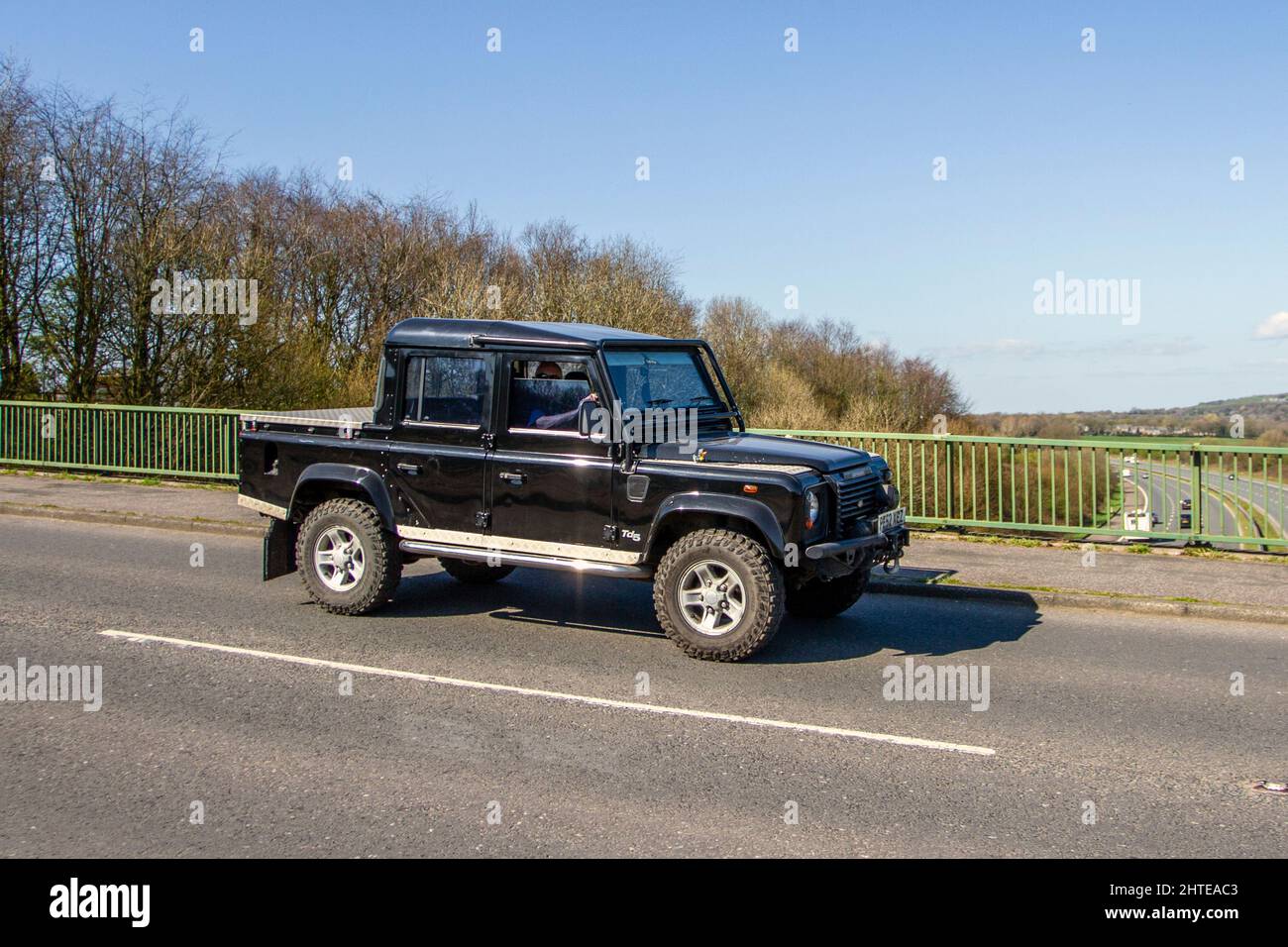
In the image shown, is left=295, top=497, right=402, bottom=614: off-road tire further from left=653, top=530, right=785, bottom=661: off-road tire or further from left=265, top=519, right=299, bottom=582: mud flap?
left=653, top=530, right=785, bottom=661: off-road tire

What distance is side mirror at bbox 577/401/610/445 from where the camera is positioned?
25.6ft

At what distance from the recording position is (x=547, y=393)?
8141 mm

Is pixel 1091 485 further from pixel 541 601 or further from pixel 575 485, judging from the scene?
pixel 575 485

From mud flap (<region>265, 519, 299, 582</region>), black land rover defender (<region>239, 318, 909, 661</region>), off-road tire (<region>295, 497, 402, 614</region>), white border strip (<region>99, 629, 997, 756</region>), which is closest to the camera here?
white border strip (<region>99, 629, 997, 756</region>)

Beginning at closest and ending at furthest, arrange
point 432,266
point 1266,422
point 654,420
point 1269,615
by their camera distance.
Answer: point 654,420, point 1269,615, point 1266,422, point 432,266

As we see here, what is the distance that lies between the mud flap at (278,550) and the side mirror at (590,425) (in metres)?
2.88

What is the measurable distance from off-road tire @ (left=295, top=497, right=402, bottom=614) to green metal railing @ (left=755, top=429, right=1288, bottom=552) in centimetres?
588

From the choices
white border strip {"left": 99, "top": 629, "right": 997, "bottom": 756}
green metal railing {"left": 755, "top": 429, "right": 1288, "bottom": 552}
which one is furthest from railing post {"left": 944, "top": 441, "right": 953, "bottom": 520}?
white border strip {"left": 99, "top": 629, "right": 997, "bottom": 756}

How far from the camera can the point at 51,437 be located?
18.9 metres

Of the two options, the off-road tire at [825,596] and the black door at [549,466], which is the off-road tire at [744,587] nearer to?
the black door at [549,466]
